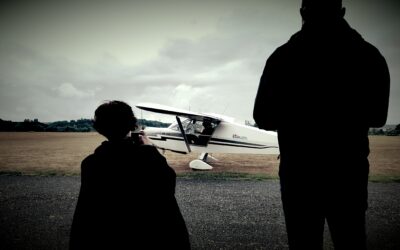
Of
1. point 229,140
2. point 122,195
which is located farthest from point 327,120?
point 229,140

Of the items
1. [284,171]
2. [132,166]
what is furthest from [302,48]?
[132,166]

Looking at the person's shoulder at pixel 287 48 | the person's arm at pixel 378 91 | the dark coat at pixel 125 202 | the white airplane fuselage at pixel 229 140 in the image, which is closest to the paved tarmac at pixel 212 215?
the dark coat at pixel 125 202

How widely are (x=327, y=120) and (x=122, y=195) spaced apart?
131 centimetres

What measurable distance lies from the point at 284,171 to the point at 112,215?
1112 mm

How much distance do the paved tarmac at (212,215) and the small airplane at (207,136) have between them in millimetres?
4502

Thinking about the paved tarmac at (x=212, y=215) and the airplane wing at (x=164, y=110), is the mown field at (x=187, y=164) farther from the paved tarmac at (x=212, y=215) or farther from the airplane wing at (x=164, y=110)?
the airplane wing at (x=164, y=110)

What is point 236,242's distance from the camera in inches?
139

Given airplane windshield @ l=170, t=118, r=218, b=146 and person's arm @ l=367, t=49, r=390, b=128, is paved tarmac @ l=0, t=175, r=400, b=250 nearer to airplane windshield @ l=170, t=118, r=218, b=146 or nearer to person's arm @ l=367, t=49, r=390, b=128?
person's arm @ l=367, t=49, r=390, b=128

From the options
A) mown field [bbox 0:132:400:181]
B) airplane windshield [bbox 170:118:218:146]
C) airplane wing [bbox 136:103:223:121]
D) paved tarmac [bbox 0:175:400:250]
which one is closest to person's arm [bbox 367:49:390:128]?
paved tarmac [bbox 0:175:400:250]

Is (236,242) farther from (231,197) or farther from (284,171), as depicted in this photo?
(231,197)

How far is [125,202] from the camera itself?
1811 millimetres

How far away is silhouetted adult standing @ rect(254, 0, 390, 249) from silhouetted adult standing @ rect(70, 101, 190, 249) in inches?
31.1

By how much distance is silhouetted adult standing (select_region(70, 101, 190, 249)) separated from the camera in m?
1.79

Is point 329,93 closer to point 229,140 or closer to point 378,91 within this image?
point 378,91
